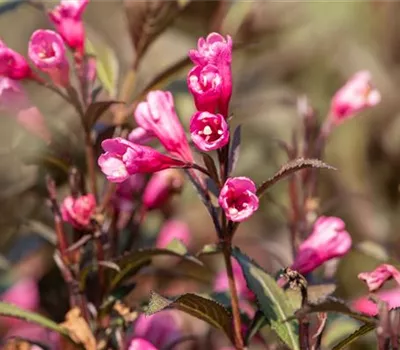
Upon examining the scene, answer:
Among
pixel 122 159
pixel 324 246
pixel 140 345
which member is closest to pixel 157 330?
pixel 140 345

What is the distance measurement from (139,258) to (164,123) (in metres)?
0.22

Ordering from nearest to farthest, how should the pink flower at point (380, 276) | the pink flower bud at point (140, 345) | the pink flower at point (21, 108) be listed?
the pink flower at point (380, 276)
the pink flower bud at point (140, 345)
the pink flower at point (21, 108)

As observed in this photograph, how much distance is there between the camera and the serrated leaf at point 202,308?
116cm

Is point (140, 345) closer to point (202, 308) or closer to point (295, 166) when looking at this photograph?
point (202, 308)

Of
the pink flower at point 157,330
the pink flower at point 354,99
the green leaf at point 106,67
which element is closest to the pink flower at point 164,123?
the green leaf at point 106,67

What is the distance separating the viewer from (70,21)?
1.43m

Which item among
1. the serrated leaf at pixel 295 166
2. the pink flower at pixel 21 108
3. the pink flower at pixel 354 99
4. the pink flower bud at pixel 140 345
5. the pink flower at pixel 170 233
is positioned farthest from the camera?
the pink flower at pixel 170 233

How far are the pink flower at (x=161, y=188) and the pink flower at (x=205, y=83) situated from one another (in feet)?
1.62

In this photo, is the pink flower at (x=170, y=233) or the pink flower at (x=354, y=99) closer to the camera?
the pink flower at (x=354, y=99)

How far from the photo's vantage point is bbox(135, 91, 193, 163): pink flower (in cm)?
131

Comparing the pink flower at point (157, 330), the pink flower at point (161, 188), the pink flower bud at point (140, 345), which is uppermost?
the pink flower at point (161, 188)

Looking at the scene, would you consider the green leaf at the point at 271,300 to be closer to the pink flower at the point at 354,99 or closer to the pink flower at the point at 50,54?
the pink flower at the point at 50,54

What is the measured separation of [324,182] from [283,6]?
62 cm

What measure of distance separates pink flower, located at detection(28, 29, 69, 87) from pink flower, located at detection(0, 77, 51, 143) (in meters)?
0.09
